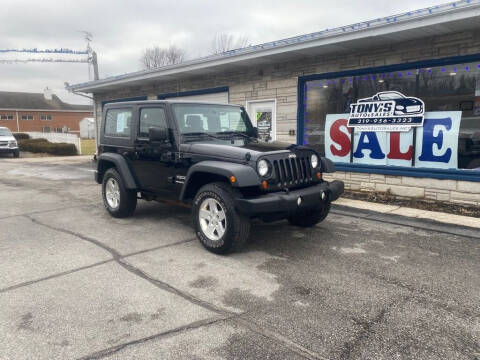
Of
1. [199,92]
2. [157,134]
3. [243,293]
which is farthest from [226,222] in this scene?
[199,92]

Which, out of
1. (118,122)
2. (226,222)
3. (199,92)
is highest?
(199,92)

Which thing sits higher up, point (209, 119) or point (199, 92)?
point (199, 92)

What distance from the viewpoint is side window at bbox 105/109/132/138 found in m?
6.30

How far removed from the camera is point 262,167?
452cm

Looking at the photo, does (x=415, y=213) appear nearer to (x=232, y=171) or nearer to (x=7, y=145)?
(x=232, y=171)

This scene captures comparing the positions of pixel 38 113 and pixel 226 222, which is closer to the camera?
pixel 226 222

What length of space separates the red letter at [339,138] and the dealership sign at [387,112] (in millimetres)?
269

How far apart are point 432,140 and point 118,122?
5959 mm

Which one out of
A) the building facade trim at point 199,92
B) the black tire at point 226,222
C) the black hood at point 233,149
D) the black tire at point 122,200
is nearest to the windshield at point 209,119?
the black hood at point 233,149

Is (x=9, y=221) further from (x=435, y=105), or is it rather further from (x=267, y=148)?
(x=435, y=105)

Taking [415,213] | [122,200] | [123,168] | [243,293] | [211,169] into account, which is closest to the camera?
[243,293]

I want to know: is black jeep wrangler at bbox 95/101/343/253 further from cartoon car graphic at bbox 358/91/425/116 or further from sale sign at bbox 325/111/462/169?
cartoon car graphic at bbox 358/91/425/116

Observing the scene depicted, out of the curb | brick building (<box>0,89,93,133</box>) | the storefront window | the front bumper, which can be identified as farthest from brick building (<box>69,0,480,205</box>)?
brick building (<box>0,89,93,133</box>)

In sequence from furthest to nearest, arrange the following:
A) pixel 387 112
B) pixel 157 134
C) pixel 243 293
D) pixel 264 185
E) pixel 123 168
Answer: pixel 387 112
pixel 123 168
pixel 157 134
pixel 264 185
pixel 243 293
